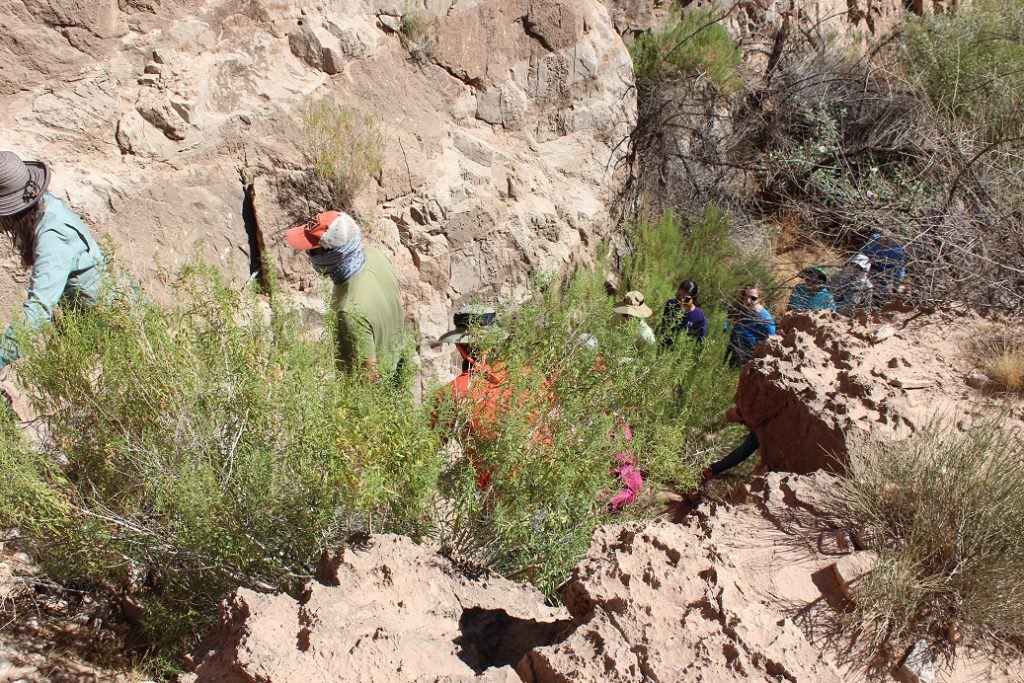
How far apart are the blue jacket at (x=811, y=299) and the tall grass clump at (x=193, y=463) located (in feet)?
12.4

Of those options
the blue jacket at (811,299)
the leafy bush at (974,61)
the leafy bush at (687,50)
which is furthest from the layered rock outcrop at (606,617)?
the leafy bush at (687,50)

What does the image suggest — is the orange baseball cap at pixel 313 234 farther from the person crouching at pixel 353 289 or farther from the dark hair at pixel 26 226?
the dark hair at pixel 26 226

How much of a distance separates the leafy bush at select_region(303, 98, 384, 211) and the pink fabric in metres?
2.68

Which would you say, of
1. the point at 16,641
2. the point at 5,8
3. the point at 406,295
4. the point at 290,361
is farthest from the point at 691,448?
the point at 5,8

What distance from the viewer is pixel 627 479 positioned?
129 inches

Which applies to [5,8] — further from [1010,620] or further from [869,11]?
[869,11]

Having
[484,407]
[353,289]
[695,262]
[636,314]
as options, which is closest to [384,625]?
[484,407]

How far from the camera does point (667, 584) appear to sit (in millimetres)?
2146

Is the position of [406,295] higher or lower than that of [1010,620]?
lower

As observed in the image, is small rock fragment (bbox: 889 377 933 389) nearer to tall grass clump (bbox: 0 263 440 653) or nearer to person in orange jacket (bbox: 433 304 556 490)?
person in orange jacket (bbox: 433 304 556 490)

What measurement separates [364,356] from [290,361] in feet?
1.34

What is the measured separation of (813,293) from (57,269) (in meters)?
4.82

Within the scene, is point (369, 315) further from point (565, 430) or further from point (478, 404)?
point (565, 430)

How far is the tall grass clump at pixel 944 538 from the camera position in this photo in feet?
7.48
